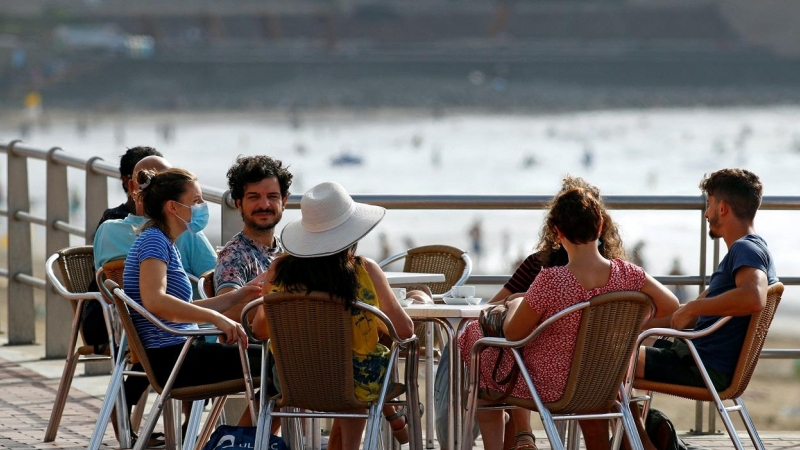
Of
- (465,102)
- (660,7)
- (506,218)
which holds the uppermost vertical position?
(660,7)

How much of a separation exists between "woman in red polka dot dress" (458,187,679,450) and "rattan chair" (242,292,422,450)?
1.08ft

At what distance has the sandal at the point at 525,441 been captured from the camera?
430cm

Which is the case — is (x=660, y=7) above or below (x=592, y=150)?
above

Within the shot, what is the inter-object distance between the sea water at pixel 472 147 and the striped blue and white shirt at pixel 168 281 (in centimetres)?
4077

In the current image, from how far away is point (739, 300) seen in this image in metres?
3.83

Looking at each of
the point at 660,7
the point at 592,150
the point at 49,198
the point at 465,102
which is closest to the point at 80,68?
the point at 465,102

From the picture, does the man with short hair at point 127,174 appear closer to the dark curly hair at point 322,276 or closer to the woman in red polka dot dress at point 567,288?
the dark curly hair at point 322,276

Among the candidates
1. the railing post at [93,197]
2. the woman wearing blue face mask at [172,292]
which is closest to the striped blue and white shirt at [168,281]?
the woman wearing blue face mask at [172,292]

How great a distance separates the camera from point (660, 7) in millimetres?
104938

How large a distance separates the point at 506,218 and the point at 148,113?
48012 millimetres

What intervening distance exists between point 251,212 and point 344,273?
2.63 ft

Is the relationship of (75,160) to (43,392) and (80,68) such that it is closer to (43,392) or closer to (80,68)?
(43,392)

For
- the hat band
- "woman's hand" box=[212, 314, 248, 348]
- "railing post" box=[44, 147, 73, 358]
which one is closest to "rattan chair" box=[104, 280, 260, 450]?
"woman's hand" box=[212, 314, 248, 348]

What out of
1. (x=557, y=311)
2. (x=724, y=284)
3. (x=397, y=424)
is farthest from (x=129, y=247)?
(x=724, y=284)
